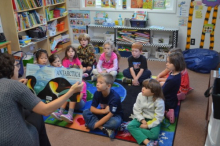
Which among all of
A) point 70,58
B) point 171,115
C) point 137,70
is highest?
point 70,58

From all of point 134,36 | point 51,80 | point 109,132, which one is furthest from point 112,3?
point 109,132

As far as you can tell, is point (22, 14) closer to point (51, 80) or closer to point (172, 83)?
point (51, 80)

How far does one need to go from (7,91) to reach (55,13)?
3645 millimetres

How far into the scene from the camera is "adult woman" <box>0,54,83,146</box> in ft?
4.43

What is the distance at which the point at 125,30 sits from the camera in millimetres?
4344

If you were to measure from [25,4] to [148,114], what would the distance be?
289 cm

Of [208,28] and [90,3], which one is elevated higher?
[90,3]

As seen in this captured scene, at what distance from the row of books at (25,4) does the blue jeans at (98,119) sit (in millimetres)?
2393

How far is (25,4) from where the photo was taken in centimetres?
385

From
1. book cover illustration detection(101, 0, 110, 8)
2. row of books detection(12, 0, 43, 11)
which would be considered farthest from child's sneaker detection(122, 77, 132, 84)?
row of books detection(12, 0, 43, 11)

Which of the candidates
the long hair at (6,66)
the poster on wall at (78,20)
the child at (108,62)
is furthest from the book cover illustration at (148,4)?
the long hair at (6,66)

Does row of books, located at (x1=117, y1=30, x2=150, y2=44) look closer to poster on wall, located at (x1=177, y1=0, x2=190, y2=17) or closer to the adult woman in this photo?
poster on wall, located at (x1=177, y1=0, x2=190, y2=17)

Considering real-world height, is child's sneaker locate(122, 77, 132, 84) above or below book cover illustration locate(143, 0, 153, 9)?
below

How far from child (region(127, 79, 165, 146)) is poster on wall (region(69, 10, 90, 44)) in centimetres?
304
